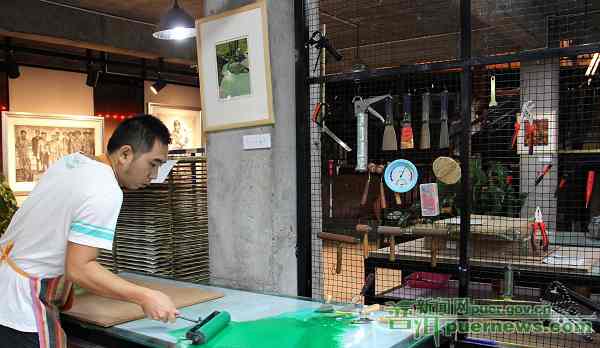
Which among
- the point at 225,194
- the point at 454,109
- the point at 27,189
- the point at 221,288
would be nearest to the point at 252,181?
the point at 225,194

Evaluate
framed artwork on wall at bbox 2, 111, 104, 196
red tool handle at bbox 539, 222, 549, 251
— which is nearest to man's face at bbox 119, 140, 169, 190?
red tool handle at bbox 539, 222, 549, 251

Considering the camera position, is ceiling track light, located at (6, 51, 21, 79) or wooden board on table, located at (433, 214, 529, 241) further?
ceiling track light, located at (6, 51, 21, 79)

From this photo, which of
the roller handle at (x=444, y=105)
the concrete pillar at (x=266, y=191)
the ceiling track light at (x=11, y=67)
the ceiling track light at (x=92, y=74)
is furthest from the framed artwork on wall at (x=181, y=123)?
the roller handle at (x=444, y=105)

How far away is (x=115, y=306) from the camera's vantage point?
2.05 meters

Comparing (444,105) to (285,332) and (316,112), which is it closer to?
(316,112)

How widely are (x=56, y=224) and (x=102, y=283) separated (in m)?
0.26

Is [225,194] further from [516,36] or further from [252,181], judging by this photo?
[516,36]

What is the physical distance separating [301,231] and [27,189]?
17.2 feet

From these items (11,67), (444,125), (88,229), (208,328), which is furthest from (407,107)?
(11,67)

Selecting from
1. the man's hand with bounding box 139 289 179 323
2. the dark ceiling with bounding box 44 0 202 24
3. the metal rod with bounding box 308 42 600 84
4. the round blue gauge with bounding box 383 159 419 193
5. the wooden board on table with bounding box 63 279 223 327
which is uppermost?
the dark ceiling with bounding box 44 0 202 24

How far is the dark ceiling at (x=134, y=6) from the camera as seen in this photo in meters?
5.96

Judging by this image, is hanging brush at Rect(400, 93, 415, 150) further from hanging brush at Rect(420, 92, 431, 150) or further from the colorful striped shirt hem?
the colorful striped shirt hem

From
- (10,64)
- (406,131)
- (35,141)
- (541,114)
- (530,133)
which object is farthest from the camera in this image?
(35,141)

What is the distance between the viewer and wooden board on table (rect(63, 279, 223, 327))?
1909 millimetres
